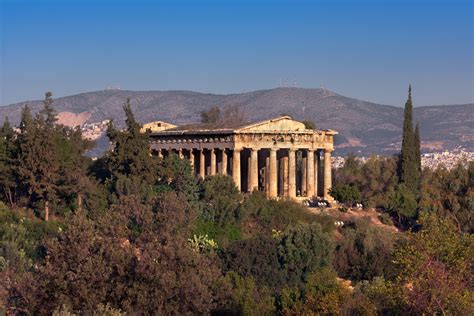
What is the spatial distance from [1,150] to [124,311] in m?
31.5

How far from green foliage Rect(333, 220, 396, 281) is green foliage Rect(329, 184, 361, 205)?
30.5ft

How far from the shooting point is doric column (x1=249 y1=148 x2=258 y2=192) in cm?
7350

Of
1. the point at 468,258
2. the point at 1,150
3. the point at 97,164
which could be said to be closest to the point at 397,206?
the point at 97,164

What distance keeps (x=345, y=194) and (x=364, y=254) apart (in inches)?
584

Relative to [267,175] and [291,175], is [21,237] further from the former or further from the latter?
[267,175]

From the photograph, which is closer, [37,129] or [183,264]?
[183,264]

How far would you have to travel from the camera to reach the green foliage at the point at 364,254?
57.0 m

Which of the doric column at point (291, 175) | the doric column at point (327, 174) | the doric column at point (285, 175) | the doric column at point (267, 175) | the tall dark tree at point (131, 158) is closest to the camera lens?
the tall dark tree at point (131, 158)

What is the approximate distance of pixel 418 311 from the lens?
37344 millimetres

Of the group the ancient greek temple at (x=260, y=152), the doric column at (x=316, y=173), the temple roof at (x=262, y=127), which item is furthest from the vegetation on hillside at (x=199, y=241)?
the temple roof at (x=262, y=127)

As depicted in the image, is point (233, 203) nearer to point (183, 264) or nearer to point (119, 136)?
point (119, 136)

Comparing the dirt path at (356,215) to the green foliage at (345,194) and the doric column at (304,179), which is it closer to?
the green foliage at (345,194)

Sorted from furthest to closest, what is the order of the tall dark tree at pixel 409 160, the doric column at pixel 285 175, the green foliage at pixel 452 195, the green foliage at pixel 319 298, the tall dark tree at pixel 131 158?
the tall dark tree at pixel 409 160
the doric column at pixel 285 175
the green foliage at pixel 452 195
the tall dark tree at pixel 131 158
the green foliage at pixel 319 298

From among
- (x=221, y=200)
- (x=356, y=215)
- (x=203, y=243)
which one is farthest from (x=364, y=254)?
(x=356, y=215)
